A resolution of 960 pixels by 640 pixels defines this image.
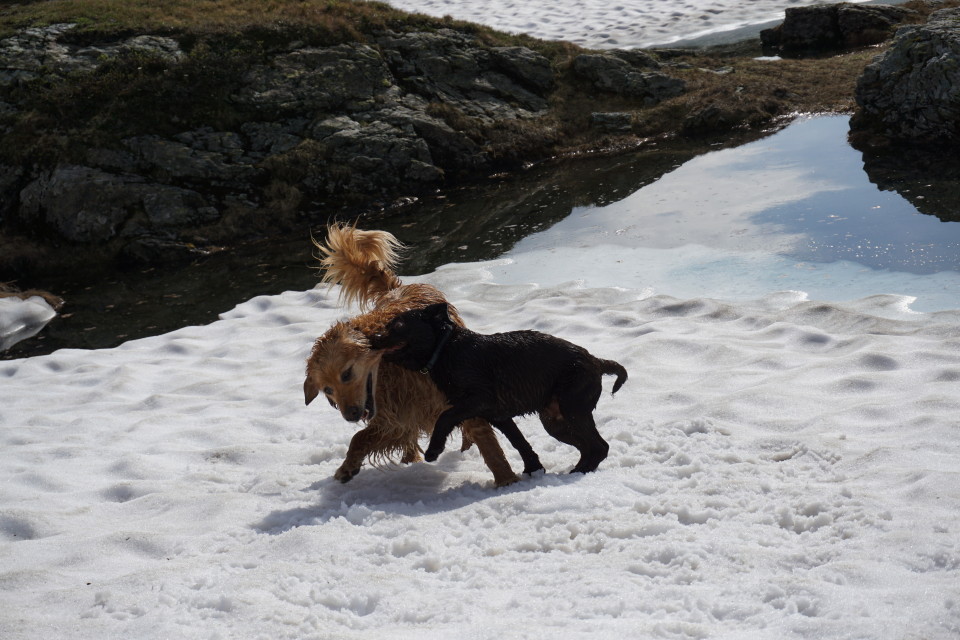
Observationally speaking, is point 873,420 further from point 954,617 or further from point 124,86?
point 124,86

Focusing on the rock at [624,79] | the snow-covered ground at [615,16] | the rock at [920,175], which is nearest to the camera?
the rock at [920,175]

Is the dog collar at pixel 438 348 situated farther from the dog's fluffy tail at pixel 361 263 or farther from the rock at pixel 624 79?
the rock at pixel 624 79

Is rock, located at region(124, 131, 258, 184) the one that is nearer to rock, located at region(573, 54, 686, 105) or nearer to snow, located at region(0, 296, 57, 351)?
snow, located at region(0, 296, 57, 351)

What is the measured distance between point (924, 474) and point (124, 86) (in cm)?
1422

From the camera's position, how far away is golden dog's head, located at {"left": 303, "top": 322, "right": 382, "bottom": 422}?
13.6 ft

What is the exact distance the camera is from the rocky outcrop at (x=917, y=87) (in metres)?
11.4

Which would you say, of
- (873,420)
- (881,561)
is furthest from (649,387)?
(881,561)

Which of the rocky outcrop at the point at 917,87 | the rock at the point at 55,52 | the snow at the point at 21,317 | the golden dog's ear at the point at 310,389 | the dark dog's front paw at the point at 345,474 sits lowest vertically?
the snow at the point at 21,317

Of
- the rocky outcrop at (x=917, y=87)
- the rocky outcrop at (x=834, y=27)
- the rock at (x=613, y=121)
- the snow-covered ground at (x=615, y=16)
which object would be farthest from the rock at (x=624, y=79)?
the snow-covered ground at (x=615, y=16)

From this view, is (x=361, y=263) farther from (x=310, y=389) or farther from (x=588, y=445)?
(x=588, y=445)

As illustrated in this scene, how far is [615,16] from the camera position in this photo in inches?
1121

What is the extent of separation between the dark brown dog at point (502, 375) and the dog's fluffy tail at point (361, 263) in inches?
46.7

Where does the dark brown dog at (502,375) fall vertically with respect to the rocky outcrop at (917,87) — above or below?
below

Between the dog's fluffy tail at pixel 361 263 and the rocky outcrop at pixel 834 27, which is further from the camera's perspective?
the rocky outcrop at pixel 834 27
